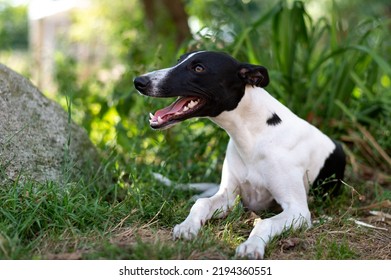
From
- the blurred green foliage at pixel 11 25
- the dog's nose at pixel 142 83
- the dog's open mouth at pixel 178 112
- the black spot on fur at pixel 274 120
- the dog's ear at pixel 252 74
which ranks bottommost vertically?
the blurred green foliage at pixel 11 25

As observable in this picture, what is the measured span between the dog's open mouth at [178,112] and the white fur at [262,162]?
0.64 ft

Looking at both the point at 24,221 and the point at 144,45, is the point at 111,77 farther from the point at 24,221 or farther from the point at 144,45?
the point at 24,221

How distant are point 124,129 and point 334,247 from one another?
2272 millimetres

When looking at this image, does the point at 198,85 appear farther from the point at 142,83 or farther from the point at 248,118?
the point at 248,118

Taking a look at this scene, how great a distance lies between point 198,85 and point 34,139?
3.99 feet

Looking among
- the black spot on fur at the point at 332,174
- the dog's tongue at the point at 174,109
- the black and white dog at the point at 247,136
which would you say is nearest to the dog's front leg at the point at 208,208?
the black and white dog at the point at 247,136

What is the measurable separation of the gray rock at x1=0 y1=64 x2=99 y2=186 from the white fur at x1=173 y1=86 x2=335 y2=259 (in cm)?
98

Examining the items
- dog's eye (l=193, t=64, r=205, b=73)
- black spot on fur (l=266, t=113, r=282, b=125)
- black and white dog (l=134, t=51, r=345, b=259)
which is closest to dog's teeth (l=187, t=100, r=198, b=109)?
black and white dog (l=134, t=51, r=345, b=259)

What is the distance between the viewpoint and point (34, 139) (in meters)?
3.80

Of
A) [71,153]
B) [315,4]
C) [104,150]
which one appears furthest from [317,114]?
[315,4]

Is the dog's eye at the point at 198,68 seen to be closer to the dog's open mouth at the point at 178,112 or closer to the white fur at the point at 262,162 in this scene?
the dog's open mouth at the point at 178,112

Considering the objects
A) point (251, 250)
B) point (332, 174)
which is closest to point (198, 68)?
point (251, 250)

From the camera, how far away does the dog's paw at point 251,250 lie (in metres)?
2.77

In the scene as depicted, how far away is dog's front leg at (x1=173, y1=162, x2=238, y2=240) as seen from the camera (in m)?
3.01
